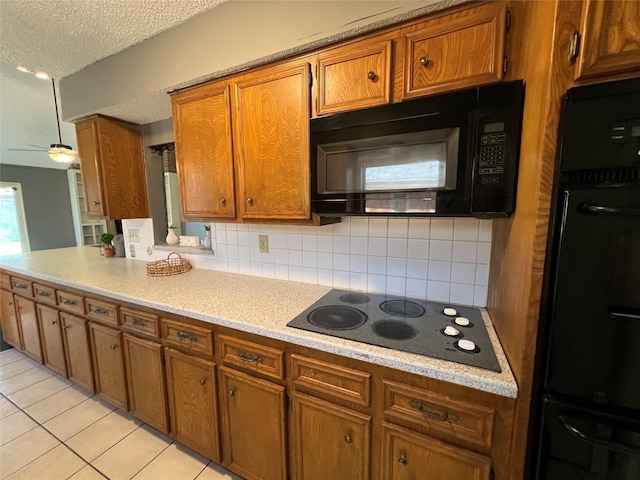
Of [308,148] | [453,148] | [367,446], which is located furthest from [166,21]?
[367,446]

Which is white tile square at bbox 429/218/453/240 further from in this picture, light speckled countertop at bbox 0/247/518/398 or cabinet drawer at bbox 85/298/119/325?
cabinet drawer at bbox 85/298/119/325

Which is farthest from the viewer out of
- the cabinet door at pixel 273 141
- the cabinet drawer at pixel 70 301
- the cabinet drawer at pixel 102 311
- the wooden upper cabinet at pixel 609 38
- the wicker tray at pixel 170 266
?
the wicker tray at pixel 170 266

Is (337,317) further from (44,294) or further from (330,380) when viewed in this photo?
(44,294)

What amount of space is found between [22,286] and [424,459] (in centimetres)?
331

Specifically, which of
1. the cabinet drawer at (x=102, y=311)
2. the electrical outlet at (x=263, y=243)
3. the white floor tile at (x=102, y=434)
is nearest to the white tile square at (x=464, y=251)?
the electrical outlet at (x=263, y=243)

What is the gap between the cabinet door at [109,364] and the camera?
1.69 metres

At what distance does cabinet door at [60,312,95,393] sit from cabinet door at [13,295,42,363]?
540 mm

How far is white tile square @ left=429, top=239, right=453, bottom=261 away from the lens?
134cm

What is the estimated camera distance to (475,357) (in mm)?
896

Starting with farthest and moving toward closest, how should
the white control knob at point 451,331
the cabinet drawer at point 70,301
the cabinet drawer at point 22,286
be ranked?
1. the cabinet drawer at point 22,286
2. the cabinet drawer at point 70,301
3. the white control knob at point 451,331

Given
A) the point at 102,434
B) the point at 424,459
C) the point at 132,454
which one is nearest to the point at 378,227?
the point at 424,459

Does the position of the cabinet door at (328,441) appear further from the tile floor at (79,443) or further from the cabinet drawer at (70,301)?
the cabinet drawer at (70,301)

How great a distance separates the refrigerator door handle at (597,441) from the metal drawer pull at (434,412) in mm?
279

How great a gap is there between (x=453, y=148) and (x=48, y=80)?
10.7 ft
